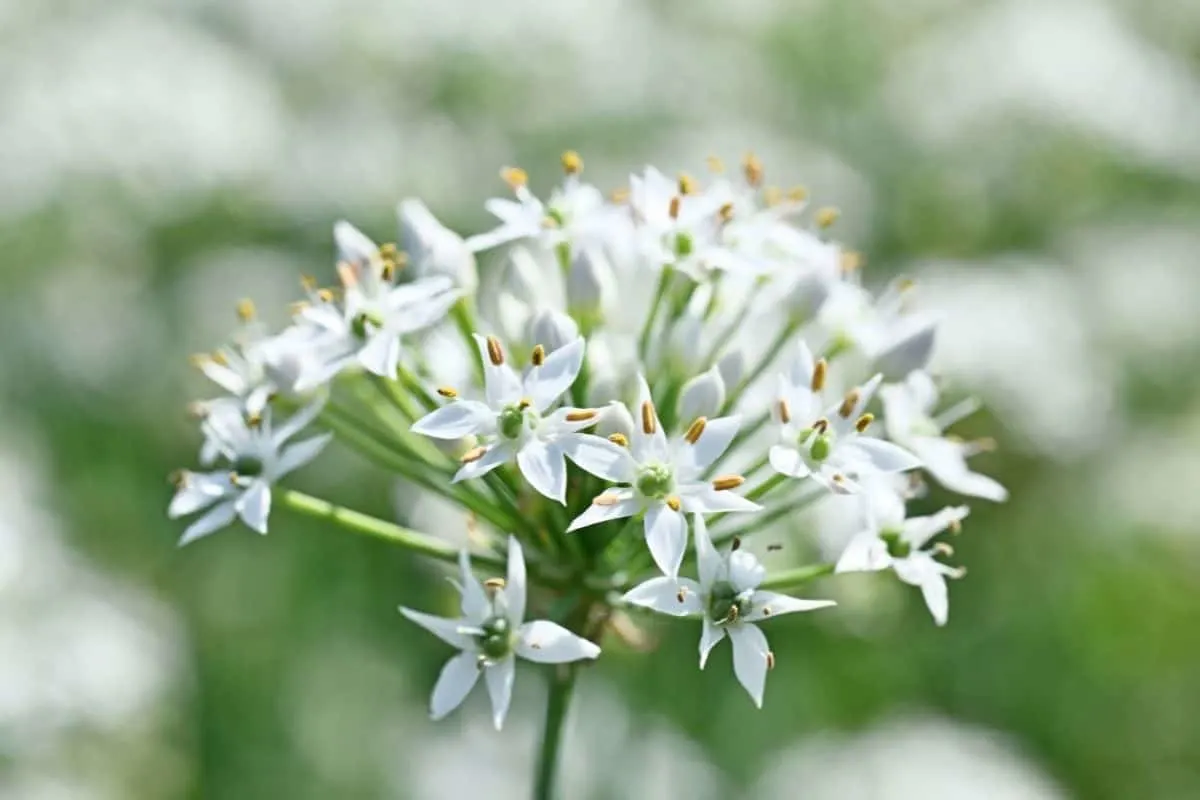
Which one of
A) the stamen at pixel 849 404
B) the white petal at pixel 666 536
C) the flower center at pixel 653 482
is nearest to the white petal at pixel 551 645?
the white petal at pixel 666 536

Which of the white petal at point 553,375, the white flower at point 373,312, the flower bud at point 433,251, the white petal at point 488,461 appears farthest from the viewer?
the flower bud at point 433,251

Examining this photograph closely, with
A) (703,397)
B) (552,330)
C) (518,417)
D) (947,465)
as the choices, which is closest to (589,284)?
(552,330)

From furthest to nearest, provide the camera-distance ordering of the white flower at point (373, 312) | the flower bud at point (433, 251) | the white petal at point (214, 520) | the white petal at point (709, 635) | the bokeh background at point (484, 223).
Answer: the bokeh background at point (484, 223), the flower bud at point (433, 251), the white flower at point (373, 312), the white petal at point (214, 520), the white petal at point (709, 635)

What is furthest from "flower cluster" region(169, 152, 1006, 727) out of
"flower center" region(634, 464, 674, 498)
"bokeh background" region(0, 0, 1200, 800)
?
"bokeh background" region(0, 0, 1200, 800)

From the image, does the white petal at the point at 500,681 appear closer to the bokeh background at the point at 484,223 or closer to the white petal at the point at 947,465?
the white petal at the point at 947,465

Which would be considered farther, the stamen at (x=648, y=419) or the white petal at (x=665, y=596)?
the stamen at (x=648, y=419)
